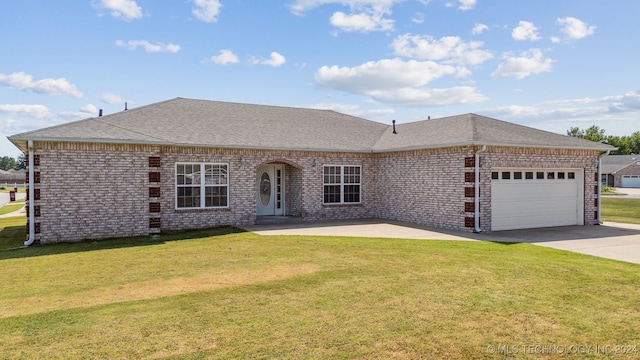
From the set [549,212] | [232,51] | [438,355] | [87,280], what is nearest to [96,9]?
[232,51]

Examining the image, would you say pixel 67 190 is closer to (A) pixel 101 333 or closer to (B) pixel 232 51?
(B) pixel 232 51

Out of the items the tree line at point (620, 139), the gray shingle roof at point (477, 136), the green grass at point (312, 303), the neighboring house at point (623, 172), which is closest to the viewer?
the green grass at point (312, 303)

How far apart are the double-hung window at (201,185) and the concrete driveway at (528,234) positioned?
1.67 meters

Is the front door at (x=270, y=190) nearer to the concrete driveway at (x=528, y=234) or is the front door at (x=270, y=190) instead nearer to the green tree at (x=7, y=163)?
the concrete driveway at (x=528, y=234)

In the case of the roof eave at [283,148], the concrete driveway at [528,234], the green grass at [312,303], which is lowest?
the green grass at [312,303]

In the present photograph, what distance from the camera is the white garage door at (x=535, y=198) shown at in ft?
50.0

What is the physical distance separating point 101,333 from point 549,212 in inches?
612

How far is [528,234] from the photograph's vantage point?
14.3 metres

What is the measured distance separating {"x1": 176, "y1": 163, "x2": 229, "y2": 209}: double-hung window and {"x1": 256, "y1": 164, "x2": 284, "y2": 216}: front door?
8.88 feet

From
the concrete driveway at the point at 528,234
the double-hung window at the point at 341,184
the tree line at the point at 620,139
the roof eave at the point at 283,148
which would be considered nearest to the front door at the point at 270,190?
the double-hung window at the point at 341,184

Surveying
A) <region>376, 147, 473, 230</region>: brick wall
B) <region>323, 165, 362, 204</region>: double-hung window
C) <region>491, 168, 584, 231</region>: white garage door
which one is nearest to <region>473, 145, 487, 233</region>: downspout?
<region>376, 147, 473, 230</region>: brick wall

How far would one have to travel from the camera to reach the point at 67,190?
521 inches

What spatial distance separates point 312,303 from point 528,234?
10.2 meters

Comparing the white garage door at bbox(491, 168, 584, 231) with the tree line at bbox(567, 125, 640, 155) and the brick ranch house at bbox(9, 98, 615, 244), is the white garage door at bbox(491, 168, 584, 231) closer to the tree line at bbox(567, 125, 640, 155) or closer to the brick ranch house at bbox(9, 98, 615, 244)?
the brick ranch house at bbox(9, 98, 615, 244)
